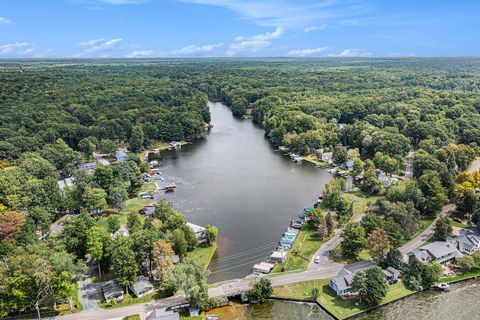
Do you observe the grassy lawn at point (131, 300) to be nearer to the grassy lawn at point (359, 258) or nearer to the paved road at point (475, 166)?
the grassy lawn at point (359, 258)

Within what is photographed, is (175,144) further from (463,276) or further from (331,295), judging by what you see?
(463,276)

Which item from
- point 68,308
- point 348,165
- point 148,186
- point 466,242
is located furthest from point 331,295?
point 348,165

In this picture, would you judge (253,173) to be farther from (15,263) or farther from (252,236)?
(15,263)

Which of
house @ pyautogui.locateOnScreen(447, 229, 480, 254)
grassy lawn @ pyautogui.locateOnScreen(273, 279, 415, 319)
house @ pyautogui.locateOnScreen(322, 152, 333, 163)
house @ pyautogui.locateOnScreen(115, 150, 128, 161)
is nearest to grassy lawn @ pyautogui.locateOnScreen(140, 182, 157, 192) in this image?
house @ pyautogui.locateOnScreen(115, 150, 128, 161)

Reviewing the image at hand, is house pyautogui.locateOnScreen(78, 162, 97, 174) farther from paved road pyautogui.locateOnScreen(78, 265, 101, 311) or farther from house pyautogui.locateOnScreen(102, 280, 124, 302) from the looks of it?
house pyautogui.locateOnScreen(102, 280, 124, 302)

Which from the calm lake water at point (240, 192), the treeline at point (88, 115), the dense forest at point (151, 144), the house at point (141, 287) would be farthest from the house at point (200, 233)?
the treeline at point (88, 115)

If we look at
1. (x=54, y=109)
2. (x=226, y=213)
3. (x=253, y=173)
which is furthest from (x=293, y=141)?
(x=54, y=109)
